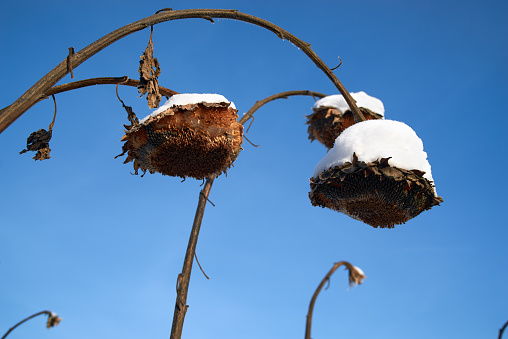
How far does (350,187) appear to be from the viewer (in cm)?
330

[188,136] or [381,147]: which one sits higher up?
[381,147]

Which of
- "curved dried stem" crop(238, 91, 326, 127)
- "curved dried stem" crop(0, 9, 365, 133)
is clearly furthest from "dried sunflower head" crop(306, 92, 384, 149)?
"curved dried stem" crop(0, 9, 365, 133)

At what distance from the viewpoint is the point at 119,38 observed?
9.60 ft

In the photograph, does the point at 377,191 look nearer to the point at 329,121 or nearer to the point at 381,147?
the point at 381,147

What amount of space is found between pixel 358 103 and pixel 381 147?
5.81 ft

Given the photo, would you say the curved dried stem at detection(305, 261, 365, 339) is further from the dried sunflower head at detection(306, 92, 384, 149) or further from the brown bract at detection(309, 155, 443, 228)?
the dried sunflower head at detection(306, 92, 384, 149)

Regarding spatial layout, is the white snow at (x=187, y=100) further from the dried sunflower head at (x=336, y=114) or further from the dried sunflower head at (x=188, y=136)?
the dried sunflower head at (x=336, y=114)

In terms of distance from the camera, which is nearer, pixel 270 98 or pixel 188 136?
pixel 188 136

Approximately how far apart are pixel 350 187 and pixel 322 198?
0.47 metres

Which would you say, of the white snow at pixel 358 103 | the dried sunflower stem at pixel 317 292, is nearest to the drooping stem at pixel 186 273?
the white snow at pixel 358 103

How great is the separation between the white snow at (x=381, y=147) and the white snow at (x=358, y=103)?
1.39m

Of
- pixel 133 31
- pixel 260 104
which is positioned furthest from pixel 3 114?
pixel 260 104

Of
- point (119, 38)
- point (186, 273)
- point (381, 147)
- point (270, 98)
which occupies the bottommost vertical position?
point (186, 273)

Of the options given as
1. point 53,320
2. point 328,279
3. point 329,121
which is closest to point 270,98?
point 329,121
